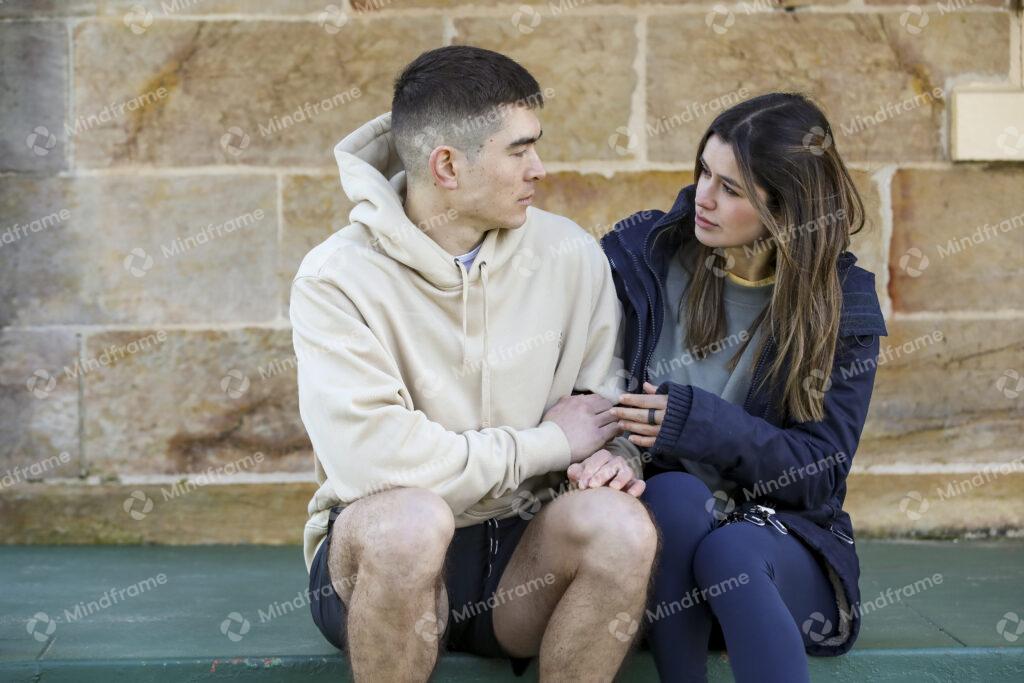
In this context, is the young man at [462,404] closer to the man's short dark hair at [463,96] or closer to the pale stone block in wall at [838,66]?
the man's short dark hair at [463,96]

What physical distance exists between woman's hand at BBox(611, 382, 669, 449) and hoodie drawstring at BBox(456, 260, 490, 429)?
28 centimetres

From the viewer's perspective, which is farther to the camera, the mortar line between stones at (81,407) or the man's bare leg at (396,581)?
the mortar line between stones at (81,407)

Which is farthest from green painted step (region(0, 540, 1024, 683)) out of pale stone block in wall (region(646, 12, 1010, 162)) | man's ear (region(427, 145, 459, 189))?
pale stone block in wall (region(646, 12, 1010, 162))

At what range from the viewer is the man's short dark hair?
8.93 feet

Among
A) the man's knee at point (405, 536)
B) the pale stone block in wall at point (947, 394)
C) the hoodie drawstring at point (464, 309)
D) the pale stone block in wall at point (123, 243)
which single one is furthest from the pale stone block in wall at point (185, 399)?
the pale stone block in wall at point (947, 394)

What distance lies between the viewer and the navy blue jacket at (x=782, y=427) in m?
2.62

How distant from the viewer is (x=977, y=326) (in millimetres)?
4047

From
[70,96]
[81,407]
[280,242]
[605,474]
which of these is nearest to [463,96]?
[605,474]

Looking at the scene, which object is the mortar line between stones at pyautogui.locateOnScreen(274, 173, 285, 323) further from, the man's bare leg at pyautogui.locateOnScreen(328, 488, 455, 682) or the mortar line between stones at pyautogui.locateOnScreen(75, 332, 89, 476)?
the man's bare leg at pyautogui.locateOnScreen(328, 488, 455, 682)

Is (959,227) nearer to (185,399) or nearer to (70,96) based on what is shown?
(185,399)

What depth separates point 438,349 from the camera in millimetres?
2764

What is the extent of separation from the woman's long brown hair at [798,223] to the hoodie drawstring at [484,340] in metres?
0.61

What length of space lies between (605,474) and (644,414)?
15cm

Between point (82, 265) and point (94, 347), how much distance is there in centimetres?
26
